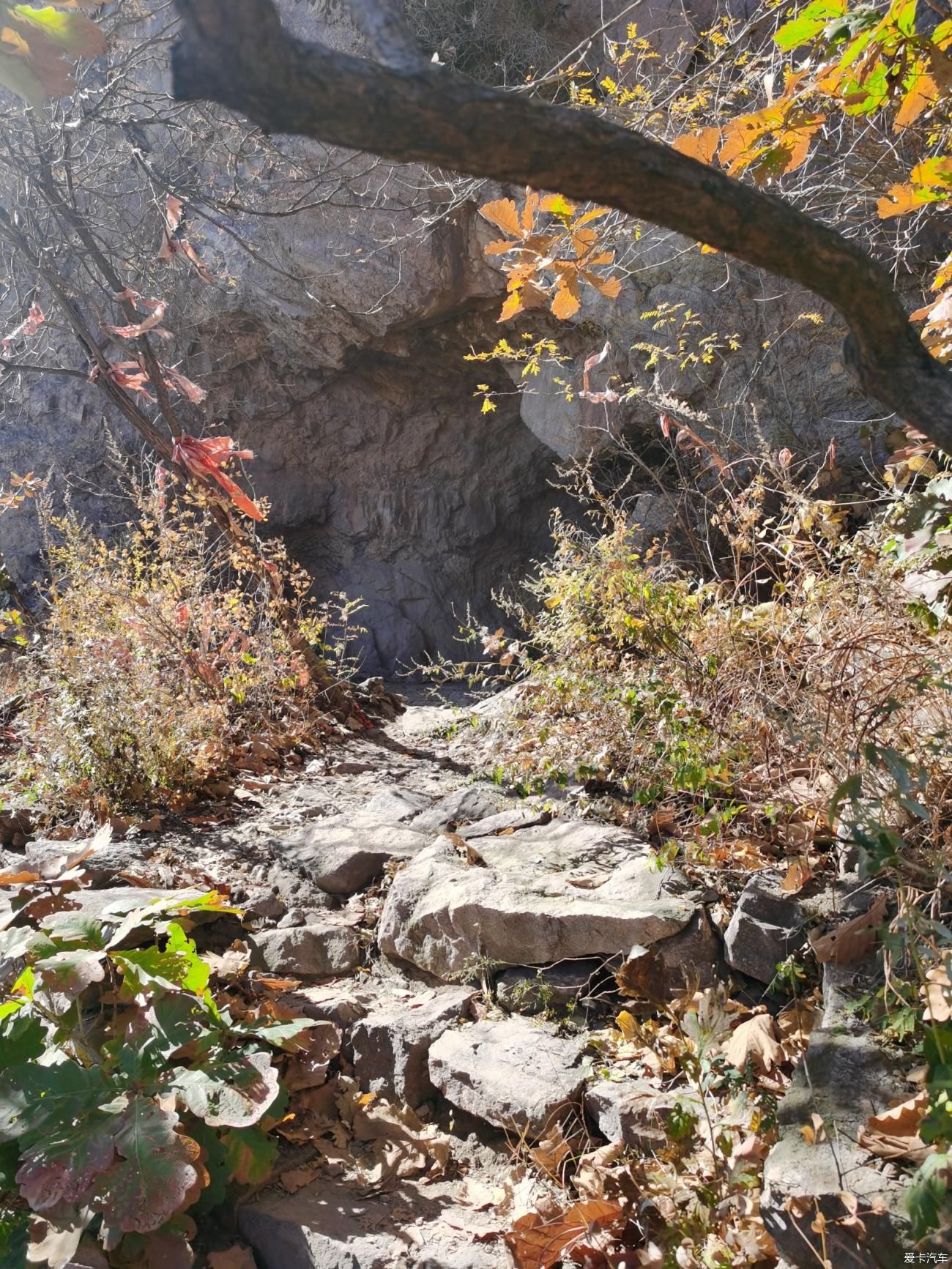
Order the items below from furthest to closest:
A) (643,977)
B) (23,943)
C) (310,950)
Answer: (310,950), (643,977), (23,943)

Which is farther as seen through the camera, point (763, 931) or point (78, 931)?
point (763, 931)

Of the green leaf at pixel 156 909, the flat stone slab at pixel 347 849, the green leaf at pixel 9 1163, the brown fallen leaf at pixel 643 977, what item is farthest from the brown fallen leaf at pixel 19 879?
the brown fallen leaf at pixel 643 977

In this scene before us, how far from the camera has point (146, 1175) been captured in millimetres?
1749

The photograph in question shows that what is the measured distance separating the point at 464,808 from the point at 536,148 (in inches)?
107

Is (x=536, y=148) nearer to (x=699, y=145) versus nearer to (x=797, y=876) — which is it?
(x=699, y=145)

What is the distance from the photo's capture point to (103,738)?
4.01 metres

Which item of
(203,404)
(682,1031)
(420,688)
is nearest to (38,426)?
(203,404)

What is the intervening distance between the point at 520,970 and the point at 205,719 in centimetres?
245

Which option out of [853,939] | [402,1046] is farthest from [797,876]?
[402,1046]

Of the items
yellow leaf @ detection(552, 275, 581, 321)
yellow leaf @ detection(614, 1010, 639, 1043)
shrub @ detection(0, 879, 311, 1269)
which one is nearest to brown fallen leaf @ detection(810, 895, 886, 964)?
yellow leaf @ detection(614, 1010, 639, 1043)

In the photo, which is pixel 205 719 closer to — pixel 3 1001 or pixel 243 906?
pixel 243 906

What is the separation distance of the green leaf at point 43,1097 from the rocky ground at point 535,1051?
0.47 m

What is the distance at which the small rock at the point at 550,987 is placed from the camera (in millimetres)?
2471

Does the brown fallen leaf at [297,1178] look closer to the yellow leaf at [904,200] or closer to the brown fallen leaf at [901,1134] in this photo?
the brown fallen leaf at [901,1134]
